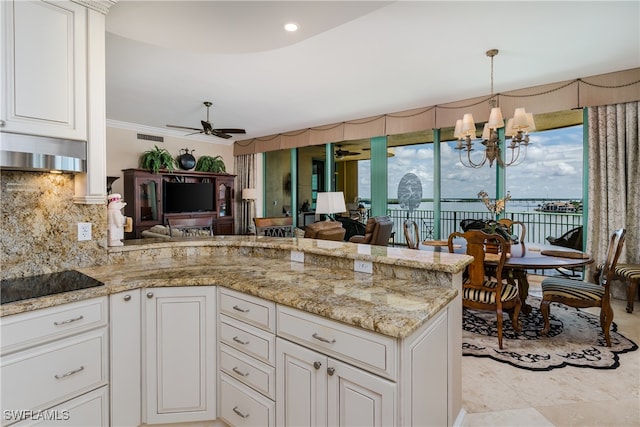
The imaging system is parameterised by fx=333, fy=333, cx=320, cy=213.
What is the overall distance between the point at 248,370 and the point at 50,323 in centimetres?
90

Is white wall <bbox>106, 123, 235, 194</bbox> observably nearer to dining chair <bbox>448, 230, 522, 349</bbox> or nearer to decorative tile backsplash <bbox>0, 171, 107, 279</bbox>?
decorative tile backsplash <bbox>0, 171, 107, 279</bbox>

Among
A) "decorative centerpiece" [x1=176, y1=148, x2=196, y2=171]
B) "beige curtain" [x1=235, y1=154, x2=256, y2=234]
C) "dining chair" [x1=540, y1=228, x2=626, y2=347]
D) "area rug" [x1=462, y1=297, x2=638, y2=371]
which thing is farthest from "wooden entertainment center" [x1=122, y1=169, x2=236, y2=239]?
"dining chair" [x1=540, y1=228, x2=626, y2=347]

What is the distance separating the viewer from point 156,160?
21.7 feet

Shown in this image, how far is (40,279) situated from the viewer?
1.76 m

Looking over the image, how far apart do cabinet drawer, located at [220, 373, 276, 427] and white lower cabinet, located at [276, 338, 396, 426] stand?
85 millimetres

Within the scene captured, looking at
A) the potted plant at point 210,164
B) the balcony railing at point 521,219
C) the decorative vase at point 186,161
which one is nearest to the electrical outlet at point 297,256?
the balcony railing at point 521,219

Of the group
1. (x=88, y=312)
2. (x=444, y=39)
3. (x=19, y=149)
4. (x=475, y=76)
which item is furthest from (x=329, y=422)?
(x=475, y=76)

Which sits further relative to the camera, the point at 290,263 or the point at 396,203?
the point at 396,203

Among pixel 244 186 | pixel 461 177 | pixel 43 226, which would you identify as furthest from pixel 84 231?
pixel 244 186

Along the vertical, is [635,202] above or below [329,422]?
above

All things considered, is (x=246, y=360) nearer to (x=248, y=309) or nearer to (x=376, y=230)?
(x=248, y=309)

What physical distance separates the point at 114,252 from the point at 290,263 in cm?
115

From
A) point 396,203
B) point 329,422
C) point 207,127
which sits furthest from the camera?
point 396,203

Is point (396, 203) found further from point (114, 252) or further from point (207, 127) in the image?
point (114, 252)
